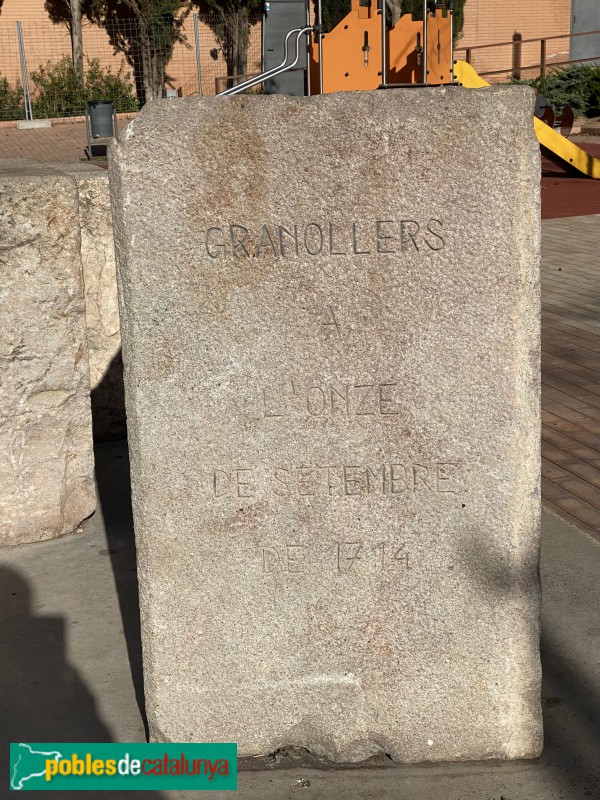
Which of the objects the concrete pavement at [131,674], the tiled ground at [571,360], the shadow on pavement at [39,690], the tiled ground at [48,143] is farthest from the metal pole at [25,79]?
the shadow on pavement at [39,690]

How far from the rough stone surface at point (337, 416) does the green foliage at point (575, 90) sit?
64.0 ft

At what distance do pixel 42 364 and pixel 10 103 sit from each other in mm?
20774

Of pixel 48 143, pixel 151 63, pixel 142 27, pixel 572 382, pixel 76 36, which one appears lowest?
pixel 572 382

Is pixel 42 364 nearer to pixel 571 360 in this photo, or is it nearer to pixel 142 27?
pixel 571 360

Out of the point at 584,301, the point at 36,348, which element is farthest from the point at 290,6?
the point at 36,348

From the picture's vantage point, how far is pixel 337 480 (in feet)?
8.55

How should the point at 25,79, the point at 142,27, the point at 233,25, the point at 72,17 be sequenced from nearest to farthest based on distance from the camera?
1. the point at 25,79
2. the point at 72,17
3. the point at 142,27
4. the point at 233,25

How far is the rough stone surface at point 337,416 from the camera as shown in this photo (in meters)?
2.41

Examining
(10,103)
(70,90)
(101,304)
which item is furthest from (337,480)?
(70,90)

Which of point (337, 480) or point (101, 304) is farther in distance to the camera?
point (101, 304)

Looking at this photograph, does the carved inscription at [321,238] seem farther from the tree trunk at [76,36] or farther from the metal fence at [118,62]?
the tree trunk at [76,36]

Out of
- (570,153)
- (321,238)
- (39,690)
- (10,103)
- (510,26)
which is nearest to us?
(321,238)

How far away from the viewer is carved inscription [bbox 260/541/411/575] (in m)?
2.65

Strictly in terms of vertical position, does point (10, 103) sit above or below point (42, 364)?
above
